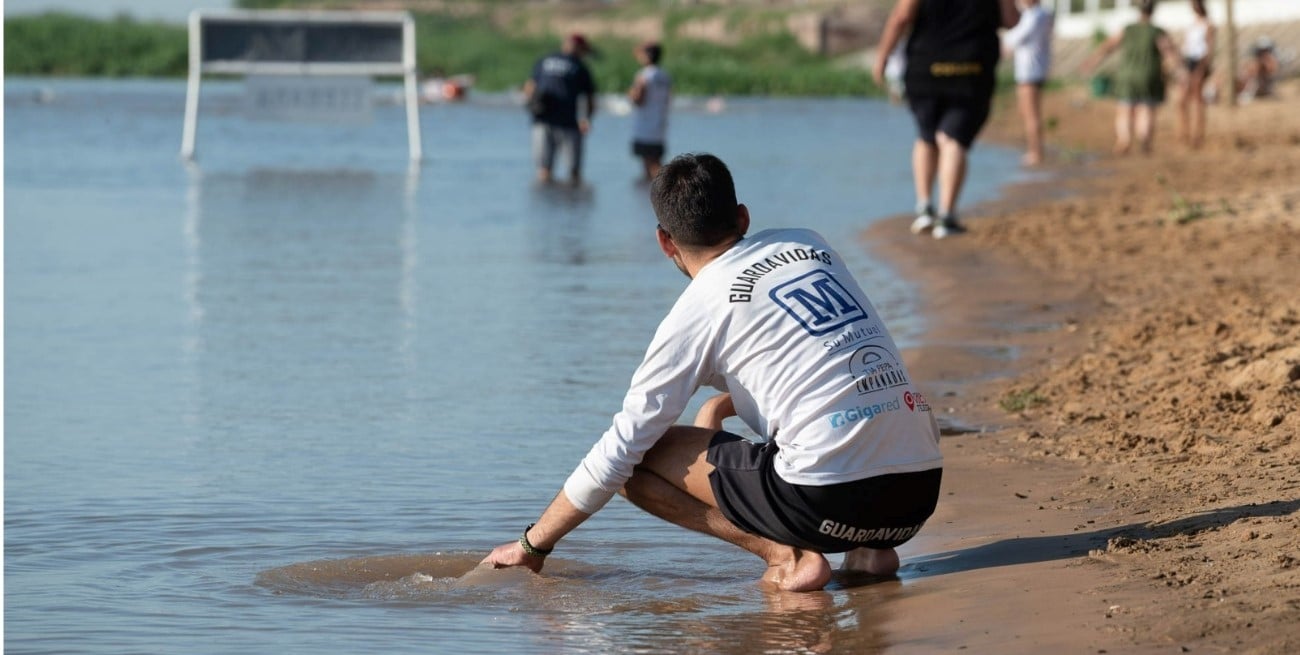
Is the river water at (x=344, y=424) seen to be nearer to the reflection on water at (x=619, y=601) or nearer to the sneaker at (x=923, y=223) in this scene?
the reflection on water at (x=619, y=601)

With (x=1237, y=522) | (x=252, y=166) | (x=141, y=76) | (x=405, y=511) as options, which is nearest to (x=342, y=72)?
(x=252, y=166)

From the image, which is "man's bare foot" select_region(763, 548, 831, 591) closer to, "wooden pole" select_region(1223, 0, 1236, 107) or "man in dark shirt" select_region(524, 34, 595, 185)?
"man in dark shirt" select_region(524, 34, 595, 185)

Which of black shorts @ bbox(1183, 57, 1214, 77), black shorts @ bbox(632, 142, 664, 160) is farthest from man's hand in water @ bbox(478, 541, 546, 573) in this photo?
black shorts @ bbox(1183, 57, 1214, 77)

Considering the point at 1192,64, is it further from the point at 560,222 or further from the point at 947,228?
the point at 947,228

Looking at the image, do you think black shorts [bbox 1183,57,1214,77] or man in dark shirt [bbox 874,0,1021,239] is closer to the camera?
man in dark shirt [bbox 874,0,1021,239]

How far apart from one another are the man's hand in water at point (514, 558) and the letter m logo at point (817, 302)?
0.88 meters

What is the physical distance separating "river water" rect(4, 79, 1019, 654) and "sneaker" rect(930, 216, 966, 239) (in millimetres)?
786

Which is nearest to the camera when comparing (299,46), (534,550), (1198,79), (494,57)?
(534,550)

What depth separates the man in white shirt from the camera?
411 cm

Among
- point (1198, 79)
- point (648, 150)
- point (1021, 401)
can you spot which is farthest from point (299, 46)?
point (1021, 401)

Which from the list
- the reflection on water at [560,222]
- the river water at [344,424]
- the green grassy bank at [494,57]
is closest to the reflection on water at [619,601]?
the river water at [344,424]

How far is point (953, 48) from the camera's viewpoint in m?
10.9

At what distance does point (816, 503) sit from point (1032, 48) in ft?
49.7

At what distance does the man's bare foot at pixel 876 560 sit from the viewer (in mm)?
4453
